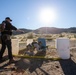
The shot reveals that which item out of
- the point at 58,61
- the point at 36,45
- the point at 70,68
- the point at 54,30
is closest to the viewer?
the point at 70,68

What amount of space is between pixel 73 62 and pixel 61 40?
51.0 inches

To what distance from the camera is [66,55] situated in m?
9.17

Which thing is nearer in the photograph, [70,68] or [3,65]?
[70,68]

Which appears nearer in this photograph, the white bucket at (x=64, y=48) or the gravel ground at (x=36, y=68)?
the gravel ground at (x=36, y=68)

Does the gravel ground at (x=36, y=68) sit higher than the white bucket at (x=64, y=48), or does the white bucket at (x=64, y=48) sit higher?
the white bucket at (x=64, y=48)

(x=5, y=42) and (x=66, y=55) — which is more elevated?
(x=5, y=42)

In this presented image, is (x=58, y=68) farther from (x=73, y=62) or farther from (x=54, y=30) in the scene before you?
(x=54, y=30)

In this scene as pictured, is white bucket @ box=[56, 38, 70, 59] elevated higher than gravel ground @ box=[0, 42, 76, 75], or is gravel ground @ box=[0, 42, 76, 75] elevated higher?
white bucket @ box=[56, 38, 70, 59]

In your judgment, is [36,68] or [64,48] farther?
[64,48]

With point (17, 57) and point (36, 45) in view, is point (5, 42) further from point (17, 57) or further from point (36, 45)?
point (36, 45)

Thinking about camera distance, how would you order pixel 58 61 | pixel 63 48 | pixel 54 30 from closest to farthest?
pixel 58 61, pixel 63 48, pixel 54 30

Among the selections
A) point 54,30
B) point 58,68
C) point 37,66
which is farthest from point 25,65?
point 54,30

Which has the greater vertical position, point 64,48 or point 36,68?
point 64,48

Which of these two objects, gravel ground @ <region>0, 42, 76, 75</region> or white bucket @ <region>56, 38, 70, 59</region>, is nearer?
gravel ground @ <region>0, 42, 76, 75</region>
